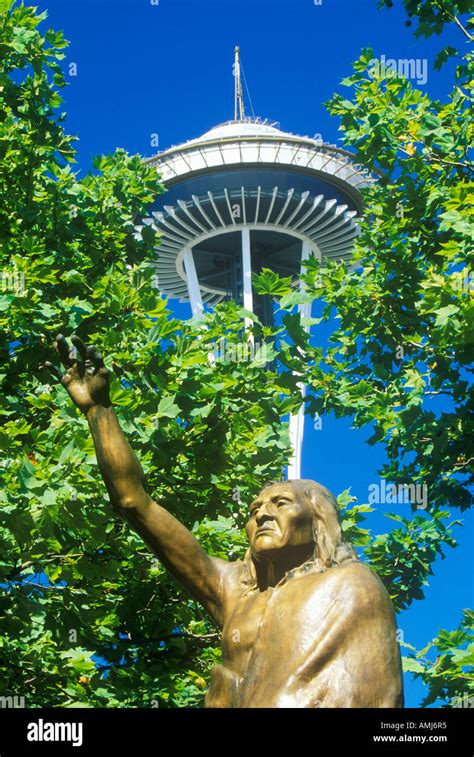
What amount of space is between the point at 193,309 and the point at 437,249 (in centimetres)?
4211

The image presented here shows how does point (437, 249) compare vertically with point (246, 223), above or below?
below

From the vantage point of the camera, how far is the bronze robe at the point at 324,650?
446 centimetres

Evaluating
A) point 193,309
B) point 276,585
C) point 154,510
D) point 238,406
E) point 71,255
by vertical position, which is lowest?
point 276,585

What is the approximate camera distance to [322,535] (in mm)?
5102

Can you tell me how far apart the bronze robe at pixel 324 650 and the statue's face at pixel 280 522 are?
21cm

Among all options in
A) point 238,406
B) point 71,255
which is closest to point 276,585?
point 238,406

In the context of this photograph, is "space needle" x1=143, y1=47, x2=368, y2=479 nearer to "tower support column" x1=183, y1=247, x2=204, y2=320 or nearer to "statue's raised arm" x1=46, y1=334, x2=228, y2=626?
"tower support column" x1=183, y1=247, x2=204, y2=320

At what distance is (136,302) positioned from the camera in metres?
11.1

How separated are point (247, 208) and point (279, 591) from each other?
5174 cm

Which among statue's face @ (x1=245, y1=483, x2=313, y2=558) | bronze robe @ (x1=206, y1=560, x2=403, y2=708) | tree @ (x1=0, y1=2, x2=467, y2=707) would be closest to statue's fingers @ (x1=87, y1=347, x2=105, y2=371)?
statue's face @ (x1=245, y1=483, x2=313, y2=558)

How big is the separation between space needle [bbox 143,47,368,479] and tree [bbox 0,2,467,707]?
120 ft

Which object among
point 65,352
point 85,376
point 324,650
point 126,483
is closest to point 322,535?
point 324,650

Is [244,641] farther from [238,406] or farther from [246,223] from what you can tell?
[246,223]

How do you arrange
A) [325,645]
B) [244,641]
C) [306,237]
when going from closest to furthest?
1. [325,645]
2. [244,641]
3. [306,237]
